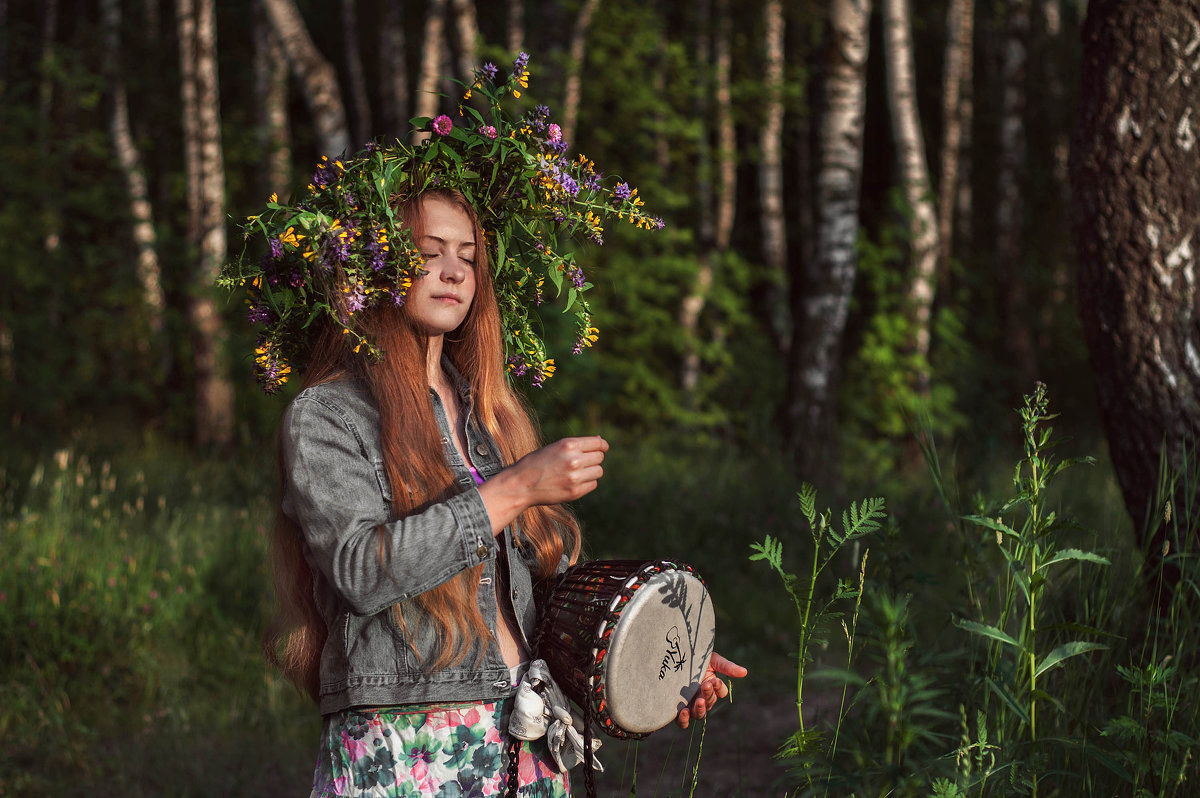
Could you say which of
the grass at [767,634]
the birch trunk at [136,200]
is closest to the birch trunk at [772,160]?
the grass at [767,634]

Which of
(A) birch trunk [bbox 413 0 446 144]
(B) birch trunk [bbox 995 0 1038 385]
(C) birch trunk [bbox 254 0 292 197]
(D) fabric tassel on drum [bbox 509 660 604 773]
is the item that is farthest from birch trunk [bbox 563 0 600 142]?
(D) fabric tassel on drum [bbox 509 660 604 773]

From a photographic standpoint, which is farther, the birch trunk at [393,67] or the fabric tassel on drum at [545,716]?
the birch trunk at [393,67]

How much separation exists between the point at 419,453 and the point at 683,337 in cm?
1013

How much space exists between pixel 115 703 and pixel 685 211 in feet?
35.1

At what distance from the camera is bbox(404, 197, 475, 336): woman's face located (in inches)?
92.8

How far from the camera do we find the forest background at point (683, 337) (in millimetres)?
3646

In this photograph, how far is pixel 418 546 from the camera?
201 centimetres

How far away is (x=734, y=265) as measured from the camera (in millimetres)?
13578

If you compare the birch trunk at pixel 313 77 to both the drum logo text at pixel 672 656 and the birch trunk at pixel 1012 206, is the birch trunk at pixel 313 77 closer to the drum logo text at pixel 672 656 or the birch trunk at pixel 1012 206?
the drum logo text at pixel 672 656

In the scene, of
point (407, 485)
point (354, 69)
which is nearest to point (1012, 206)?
point (354, 69)

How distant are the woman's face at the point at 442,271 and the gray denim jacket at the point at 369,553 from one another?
22cm

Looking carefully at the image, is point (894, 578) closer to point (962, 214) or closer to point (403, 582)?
point (403, 582)

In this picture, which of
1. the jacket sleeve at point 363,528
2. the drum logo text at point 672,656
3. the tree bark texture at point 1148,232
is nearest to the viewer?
the jacket sleeve at point 363,528

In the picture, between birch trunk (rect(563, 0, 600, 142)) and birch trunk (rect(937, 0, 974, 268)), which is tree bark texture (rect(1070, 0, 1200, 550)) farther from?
birch trunk (rect(937, 0, 974, 268))
